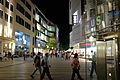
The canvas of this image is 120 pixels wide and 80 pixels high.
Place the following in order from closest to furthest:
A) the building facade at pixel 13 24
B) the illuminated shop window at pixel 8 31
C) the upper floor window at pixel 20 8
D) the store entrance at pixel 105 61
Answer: the store entrance at pixel 105 61
the building facade at pixel 13 24
the illuminated shop window at pixel 8 31
the upper floor window at pixel 20 8

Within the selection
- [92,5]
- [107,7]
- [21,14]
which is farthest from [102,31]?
[21,14]

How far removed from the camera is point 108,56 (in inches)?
370

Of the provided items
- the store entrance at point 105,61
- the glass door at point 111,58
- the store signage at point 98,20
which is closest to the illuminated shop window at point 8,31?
the store entrance at point 105,61

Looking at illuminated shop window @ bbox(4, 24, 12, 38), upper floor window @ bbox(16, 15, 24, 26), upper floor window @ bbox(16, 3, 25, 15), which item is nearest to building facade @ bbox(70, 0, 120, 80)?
illuminated shop window @ bbox(4, 24, 12, 38)

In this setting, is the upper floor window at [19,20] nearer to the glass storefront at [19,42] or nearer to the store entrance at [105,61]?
the glass storefront at [19,42]

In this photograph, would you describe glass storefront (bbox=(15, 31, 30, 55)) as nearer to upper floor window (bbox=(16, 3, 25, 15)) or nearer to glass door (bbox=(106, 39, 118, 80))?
upper floor window (bbox=(16, 3, 25, 15))

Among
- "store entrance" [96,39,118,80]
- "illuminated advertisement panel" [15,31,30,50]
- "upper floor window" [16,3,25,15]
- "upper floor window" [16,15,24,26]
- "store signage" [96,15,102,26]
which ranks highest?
"upper floor window" [16,3,25,15]

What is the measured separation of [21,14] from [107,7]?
195ft

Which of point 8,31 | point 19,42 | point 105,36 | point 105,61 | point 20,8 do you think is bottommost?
point 105,61

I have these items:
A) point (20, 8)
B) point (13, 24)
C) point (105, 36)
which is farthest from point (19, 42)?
point (105, 36)

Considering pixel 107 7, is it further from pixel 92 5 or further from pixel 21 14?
pixel 21 14

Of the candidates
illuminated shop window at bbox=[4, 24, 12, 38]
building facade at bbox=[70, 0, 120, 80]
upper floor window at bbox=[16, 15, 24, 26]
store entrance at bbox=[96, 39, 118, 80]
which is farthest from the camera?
upper floor window at bbox=[16, 15, 24, 26]

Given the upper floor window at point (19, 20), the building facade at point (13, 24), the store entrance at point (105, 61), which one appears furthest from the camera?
the upper floor window at point (19, 20)

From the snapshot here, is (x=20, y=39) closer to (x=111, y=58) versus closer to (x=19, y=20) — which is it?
(x=19, y=20)
